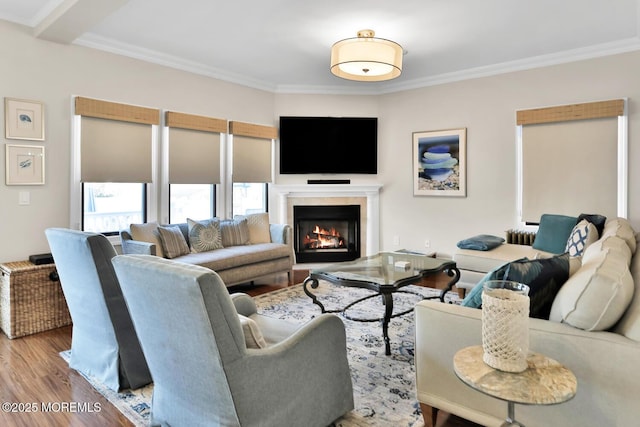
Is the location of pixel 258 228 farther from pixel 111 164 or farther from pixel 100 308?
pixel 100 308

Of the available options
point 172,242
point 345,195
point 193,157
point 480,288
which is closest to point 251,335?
point 480,288

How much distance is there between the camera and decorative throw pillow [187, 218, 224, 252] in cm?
467

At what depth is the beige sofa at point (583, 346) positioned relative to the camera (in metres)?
1.57

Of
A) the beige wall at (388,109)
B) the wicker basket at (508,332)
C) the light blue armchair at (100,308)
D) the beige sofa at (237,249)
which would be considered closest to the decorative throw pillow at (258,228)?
the beige sofa at (237,249)

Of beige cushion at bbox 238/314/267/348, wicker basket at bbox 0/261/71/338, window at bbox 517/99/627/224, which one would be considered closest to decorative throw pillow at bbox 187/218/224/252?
wicker basket at bbox 0/261/71/338

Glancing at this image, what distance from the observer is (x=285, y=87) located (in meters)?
6.14

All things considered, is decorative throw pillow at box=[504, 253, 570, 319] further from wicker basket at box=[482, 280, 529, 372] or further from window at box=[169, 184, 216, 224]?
window at box=[169, 184, 216, 224]

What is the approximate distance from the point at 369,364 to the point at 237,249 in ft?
8.02

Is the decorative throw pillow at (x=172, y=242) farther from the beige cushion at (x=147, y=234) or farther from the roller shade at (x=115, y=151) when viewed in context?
the roller shade at (x=115, y=151)

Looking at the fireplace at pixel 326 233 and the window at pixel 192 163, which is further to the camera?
the fireplace at pixel 326 233

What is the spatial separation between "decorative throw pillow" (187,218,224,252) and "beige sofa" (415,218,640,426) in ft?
10.7

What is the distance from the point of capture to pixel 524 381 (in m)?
1.37

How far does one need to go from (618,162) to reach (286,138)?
4.13m

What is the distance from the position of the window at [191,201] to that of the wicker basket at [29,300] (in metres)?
1.66
